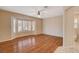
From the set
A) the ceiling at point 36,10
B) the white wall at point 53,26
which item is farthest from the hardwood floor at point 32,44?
the ceiling at point 36,10

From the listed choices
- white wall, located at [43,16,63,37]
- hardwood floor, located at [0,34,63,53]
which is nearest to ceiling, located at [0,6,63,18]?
white wall, located at [43,16,63,37]

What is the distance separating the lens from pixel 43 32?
1.45 meters

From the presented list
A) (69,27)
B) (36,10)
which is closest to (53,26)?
(69,27)

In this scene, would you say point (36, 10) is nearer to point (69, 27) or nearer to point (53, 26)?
point (53, 26)

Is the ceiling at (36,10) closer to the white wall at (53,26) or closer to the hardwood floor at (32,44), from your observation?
the white wall at (53,26)

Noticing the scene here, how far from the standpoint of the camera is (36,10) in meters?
1.31

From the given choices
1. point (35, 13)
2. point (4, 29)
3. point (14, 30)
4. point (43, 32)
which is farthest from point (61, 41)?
point (4, 29)

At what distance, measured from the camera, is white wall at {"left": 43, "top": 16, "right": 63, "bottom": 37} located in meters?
1.31

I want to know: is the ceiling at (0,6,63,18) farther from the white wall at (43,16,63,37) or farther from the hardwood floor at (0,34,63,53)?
the hardwood floor at (0,34,63,53)

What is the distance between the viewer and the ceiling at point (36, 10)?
4.04 ft

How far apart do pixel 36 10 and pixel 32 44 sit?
1.77ft

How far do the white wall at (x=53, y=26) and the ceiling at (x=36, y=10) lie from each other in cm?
7
